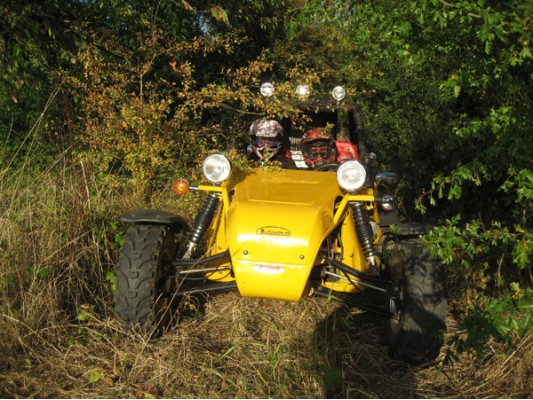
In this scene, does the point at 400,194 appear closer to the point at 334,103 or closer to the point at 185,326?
the point at 334,103

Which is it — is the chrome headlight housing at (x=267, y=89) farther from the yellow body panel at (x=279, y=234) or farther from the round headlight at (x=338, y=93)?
the yellow body panel at (x=279, y=234)

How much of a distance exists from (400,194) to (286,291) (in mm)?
4416

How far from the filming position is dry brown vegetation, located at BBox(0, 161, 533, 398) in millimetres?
3562

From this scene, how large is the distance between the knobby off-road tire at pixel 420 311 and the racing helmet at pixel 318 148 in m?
1.74

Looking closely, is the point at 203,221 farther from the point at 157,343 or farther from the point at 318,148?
the point at 318,148

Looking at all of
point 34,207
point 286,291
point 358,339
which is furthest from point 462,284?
point 34,207

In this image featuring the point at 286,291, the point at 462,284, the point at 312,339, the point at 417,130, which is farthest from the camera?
the point at 417,130

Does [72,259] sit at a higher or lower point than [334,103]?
lower

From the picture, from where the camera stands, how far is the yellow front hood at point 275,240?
359 centimetres

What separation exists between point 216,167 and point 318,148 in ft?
5.18

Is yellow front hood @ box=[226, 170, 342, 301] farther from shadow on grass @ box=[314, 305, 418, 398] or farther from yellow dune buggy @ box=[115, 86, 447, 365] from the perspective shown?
shadow on grass @ box=[314, 305, 418, 398]

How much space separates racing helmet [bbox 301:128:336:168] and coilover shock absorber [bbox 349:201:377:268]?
1298mm

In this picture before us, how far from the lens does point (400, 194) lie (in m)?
7.61

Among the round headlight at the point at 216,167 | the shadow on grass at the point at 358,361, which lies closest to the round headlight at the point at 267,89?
the round headlight at the point at 216,167
